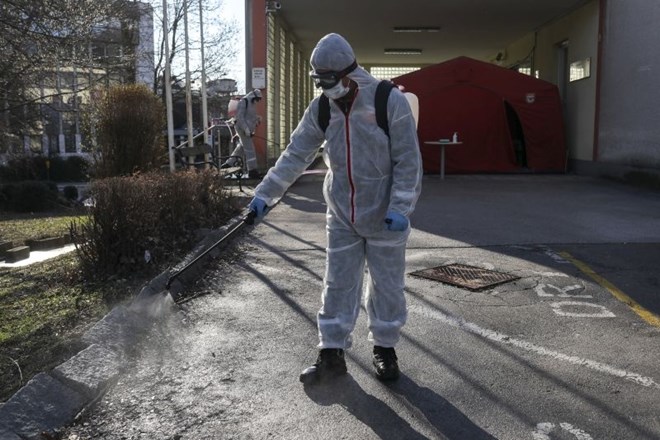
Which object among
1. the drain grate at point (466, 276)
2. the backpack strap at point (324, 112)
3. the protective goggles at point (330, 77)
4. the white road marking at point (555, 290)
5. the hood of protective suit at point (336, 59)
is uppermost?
the hood of protective suit at point (336, 59)

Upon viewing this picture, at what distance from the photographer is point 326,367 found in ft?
12.3

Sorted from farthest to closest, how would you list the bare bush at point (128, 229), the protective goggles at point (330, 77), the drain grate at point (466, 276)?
the drain grate at point (466, 276) → the bare bush at point (128, 229) → the protective goggles at point (330, 77)

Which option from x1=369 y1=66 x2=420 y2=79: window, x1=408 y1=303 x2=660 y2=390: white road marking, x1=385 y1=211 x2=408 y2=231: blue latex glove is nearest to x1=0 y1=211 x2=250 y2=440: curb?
x1=385 y1=211 x2=408 y2=231: blue latex glove

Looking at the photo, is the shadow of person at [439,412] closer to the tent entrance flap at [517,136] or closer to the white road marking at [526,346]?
the white road marking at [526,346]

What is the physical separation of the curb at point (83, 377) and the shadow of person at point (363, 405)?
1242 mm

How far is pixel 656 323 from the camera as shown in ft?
15.3

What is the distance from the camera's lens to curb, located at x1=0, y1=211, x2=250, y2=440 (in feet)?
10.4

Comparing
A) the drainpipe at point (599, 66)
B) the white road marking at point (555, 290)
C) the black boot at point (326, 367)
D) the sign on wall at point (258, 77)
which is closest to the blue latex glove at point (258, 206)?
the black boot at point (326, 367)

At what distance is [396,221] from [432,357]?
3.73 feet

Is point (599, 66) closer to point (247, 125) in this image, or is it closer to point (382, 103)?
point (247, 125)

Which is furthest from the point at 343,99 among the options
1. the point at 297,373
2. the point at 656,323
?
the point at 656,323

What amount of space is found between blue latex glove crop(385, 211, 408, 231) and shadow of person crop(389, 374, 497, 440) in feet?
3.05

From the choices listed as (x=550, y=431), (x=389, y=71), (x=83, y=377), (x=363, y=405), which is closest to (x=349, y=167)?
(x=363, y=405)

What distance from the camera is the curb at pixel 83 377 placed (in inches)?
124
